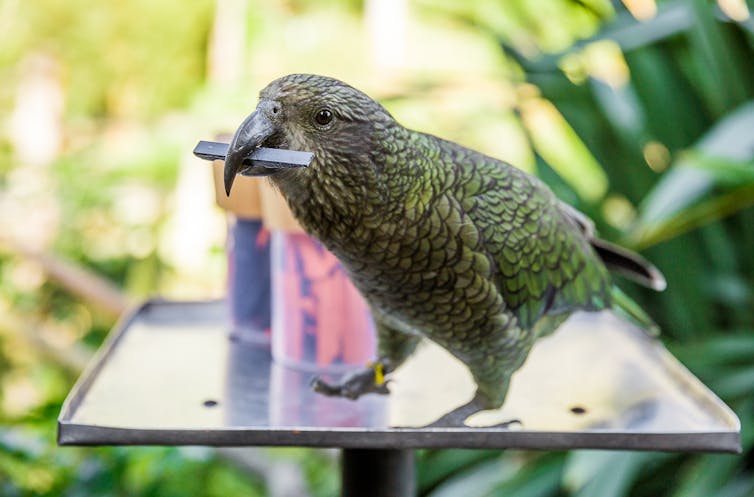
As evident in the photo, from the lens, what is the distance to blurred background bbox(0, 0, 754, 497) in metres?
1.30

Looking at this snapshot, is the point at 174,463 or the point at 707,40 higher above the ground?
the point at 707,40

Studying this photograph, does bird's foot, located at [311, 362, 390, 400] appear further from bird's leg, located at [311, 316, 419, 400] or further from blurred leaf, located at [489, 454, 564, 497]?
blurred leaf, located at [489, 454, 564, 497]

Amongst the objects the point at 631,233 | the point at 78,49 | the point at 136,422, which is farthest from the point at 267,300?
the point at 78,49

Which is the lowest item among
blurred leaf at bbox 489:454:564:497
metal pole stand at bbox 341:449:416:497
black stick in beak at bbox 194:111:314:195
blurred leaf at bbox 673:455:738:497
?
blurred leaf at bbox 489:454:564:497

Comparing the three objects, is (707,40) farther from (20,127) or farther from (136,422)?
(20,127)

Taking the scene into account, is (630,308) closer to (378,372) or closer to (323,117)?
(378,372)

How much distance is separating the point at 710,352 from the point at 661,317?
6.1 inches

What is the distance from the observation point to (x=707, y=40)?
4.37ft

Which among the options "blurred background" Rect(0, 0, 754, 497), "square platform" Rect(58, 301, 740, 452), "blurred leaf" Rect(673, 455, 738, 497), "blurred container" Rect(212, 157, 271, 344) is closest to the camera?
"square platform" Rect(58, 301, 740, 452)

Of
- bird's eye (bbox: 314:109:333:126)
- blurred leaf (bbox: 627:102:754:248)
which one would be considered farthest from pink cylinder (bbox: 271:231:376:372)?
blurred leaf (bbox: 627:102:754:248)

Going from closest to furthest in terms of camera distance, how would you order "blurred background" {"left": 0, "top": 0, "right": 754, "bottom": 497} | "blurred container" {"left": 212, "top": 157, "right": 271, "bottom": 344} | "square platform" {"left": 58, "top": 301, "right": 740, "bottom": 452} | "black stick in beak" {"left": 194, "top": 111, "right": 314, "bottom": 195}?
1. "black stick in beak" {"left": 194, "top": 111, "right": 314, "bottom": 195}
2. "square platform" {"left": 58, "top": 301, "right": 740, "bottom": 452}
3. "blurred container" {"left": 212, "top": 157, "right": 271, "bottom": 344}
4. "blurred background" {"left": 0, "top": 0, "right": 754, "bottom": 497}

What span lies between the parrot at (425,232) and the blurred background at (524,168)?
36 cm

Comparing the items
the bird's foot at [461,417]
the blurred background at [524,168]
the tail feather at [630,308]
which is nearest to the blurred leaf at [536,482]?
the blurred background at [524,168]

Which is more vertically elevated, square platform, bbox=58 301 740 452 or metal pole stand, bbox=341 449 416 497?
square platform, bbox=58 301 740 452
